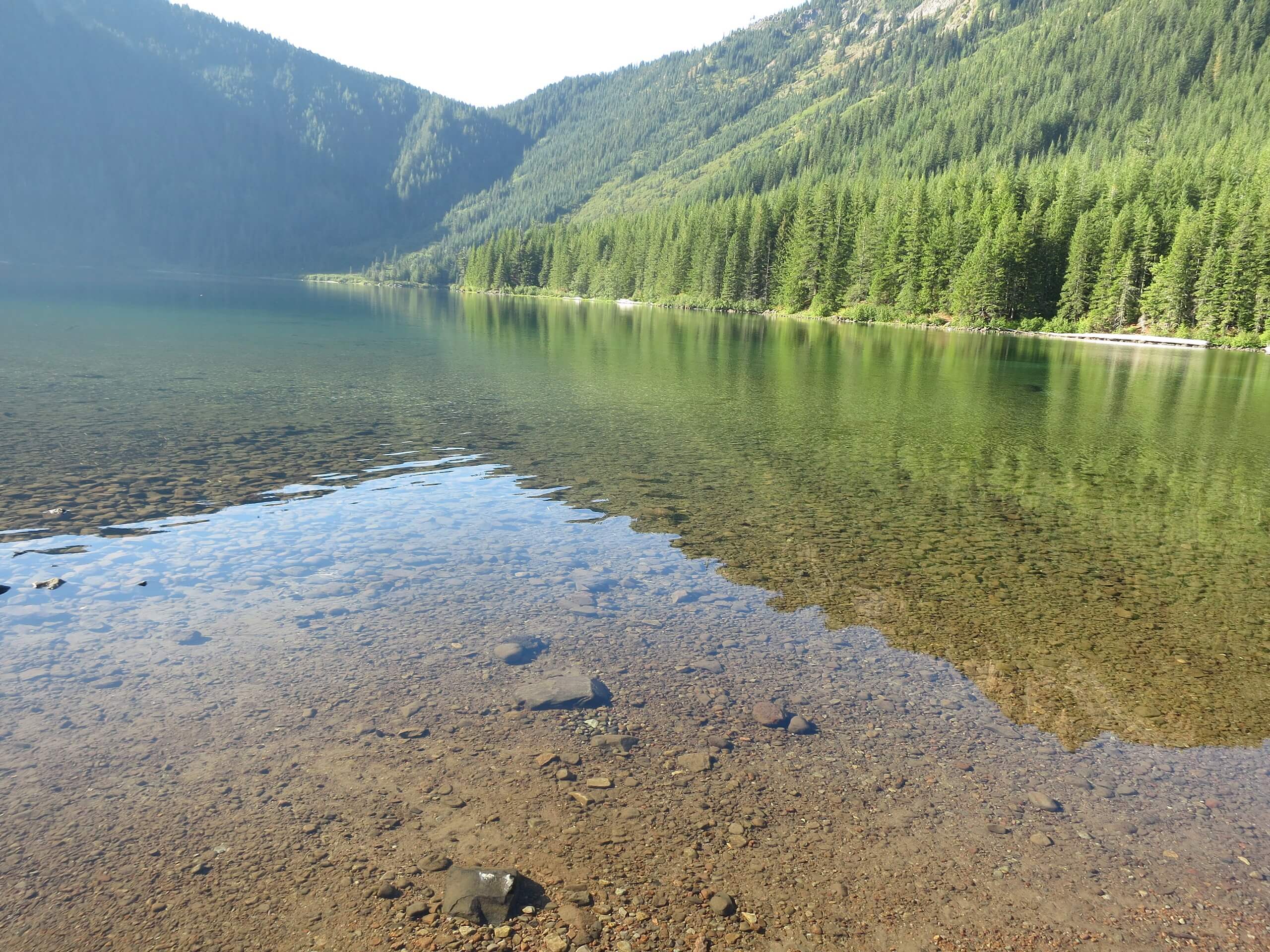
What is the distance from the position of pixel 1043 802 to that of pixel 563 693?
5.20 metres

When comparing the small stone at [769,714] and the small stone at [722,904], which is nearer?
the small stone at [722,904]

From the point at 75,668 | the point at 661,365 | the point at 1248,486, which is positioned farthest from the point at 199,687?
the point at 661,365

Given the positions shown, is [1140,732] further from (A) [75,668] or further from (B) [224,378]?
(B) [224,378]

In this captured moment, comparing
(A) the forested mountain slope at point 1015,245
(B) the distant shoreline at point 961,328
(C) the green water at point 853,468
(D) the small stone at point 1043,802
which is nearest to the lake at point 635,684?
(D) the small stone at point 1043,802

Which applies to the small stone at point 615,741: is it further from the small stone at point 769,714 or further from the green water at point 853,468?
the green water at point 853,468

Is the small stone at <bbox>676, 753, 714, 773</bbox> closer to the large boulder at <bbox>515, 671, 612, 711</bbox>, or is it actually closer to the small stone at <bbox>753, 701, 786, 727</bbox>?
the small stone at <bbox>753, 701, 786, 727</bbox>

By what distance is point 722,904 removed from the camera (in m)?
5.85

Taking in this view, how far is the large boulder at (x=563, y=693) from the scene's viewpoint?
8.76 metres

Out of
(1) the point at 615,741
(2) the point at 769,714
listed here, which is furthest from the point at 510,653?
(2) the point at 769,714

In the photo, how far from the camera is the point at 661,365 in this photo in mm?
46781

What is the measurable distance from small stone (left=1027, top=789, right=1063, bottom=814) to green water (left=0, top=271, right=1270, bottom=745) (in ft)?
4.41

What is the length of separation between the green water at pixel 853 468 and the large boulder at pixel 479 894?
6.44 meters

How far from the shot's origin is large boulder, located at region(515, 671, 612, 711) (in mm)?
8758

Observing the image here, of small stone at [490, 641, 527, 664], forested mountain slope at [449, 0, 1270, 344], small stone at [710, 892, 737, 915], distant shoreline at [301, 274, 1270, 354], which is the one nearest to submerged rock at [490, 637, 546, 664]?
small stone at [490, 641, 527, 664]
